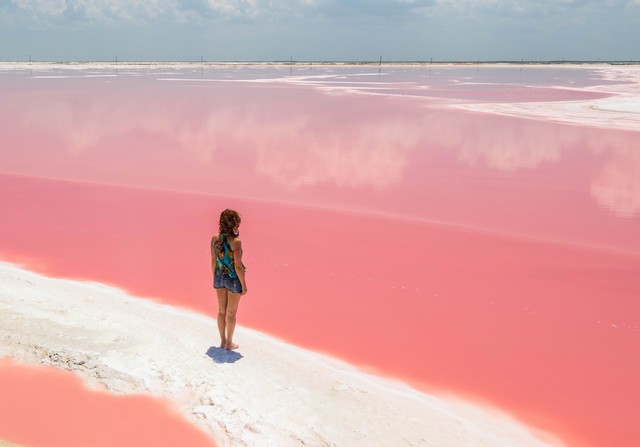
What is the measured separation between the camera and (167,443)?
3547 millimetres

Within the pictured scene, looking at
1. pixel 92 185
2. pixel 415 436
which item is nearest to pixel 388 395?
pixel 415 436

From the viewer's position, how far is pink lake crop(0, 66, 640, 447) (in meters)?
4.73

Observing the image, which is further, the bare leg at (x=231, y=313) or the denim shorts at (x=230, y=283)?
the bare leg at (x=231, y=313)

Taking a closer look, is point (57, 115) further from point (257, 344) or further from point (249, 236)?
point (257, 344)

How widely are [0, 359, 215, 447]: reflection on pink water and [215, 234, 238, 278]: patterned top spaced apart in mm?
966

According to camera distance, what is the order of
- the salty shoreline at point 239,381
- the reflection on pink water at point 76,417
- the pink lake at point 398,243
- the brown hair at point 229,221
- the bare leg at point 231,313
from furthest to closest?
the pink lake at point 398,243
the bare leg at point 231,313
the brown hair at point 229,221
the salty shoreline at point 239,381
the reflection on pink water at point 76,417

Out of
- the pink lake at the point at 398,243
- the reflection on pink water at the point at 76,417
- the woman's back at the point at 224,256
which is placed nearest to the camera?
the reflection on pink water at the point at 76,417

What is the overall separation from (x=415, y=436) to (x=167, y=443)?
1.45 metres

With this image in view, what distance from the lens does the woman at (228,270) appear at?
13.5 ft

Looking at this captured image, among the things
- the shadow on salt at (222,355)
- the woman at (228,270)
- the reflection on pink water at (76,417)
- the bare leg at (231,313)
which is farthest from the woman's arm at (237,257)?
the reflection on pink water at (76,417)

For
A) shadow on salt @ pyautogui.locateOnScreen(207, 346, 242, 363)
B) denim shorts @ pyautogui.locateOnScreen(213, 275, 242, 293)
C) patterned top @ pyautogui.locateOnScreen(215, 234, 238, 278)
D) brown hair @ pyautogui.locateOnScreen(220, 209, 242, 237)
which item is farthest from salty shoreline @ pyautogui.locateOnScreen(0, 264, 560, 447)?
brown hair @ pyautogui.locateOnScreen(220, 209, 242, 237)

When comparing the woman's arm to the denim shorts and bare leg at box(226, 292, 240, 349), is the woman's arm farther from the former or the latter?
bare leg at box(226, 292, 240, 349)

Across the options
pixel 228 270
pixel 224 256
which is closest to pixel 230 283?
pixel 228 270

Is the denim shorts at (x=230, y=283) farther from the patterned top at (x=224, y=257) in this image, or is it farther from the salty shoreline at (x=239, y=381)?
the salty shoreline at (x=239, y=381)
